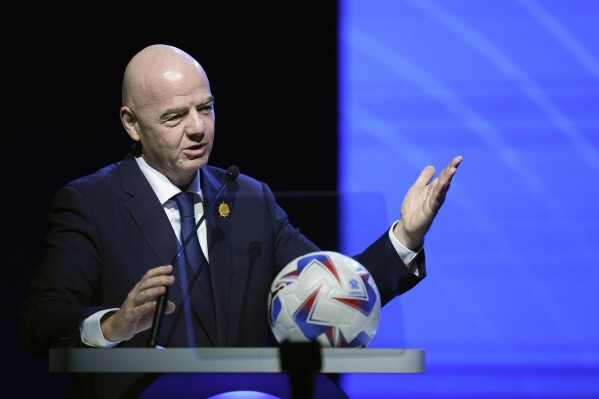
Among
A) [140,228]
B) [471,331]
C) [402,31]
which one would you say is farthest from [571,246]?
[140,228]

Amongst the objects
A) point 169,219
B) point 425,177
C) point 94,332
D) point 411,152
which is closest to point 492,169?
point 411,152

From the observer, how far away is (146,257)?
101 inches

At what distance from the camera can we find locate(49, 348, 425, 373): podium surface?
1.83 metres

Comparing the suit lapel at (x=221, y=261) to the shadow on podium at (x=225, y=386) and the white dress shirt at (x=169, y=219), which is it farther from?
the shadow on podium at (x=225, y=386)

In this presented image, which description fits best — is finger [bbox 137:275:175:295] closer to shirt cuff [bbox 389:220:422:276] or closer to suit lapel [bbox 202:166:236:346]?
suit lapel [bbox 202:166:236:346]

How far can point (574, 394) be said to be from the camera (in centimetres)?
359

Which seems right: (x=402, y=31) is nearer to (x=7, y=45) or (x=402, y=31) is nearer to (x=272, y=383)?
(x=7, y=45)

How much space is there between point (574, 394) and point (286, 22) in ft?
5.63

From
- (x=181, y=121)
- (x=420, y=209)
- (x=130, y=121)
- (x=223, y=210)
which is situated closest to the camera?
(x=223, y=210)

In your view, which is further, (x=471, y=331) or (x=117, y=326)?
(x=471, y=331)

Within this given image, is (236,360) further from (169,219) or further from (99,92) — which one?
(99,92)

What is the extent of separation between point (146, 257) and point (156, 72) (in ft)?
1.67

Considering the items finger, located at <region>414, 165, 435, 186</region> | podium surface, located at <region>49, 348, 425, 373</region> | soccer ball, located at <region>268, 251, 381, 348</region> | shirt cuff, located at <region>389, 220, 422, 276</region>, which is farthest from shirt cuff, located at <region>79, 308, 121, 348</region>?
finger, located at <region>414, 165, 435, 186</region>

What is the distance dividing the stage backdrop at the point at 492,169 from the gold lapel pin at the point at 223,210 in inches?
51.5
